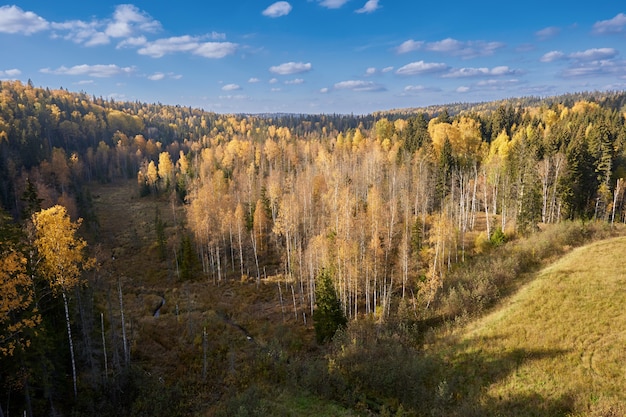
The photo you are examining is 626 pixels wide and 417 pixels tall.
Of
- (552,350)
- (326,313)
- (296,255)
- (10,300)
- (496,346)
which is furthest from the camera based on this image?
(296,255)

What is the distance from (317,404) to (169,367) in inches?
585

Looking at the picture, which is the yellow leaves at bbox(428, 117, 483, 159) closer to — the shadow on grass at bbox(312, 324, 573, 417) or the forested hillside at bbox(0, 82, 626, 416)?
the forested hillside at bbox(0, 82, 626, 416)

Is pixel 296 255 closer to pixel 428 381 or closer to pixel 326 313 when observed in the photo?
pixel 326 313

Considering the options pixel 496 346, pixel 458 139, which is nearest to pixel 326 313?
pixel 496 346

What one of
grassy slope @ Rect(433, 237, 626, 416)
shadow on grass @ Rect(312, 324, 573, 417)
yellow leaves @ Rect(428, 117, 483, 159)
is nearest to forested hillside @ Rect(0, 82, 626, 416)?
shadow on grass @ Rect(312, 324, 573, 417)

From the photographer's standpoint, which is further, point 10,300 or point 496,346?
point 496,346

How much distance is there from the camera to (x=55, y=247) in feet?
69.1

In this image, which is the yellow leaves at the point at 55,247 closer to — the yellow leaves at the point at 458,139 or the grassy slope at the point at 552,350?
the grassy slope at the point at 552,350

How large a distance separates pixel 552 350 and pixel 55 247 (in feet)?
111

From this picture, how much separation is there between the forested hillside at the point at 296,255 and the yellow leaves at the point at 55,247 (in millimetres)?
118

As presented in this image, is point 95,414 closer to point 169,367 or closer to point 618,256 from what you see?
point 169,367

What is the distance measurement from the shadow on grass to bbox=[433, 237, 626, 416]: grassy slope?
0.27ft

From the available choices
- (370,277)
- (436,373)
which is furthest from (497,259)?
(436,373)

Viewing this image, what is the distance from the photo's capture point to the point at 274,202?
2621 inches
